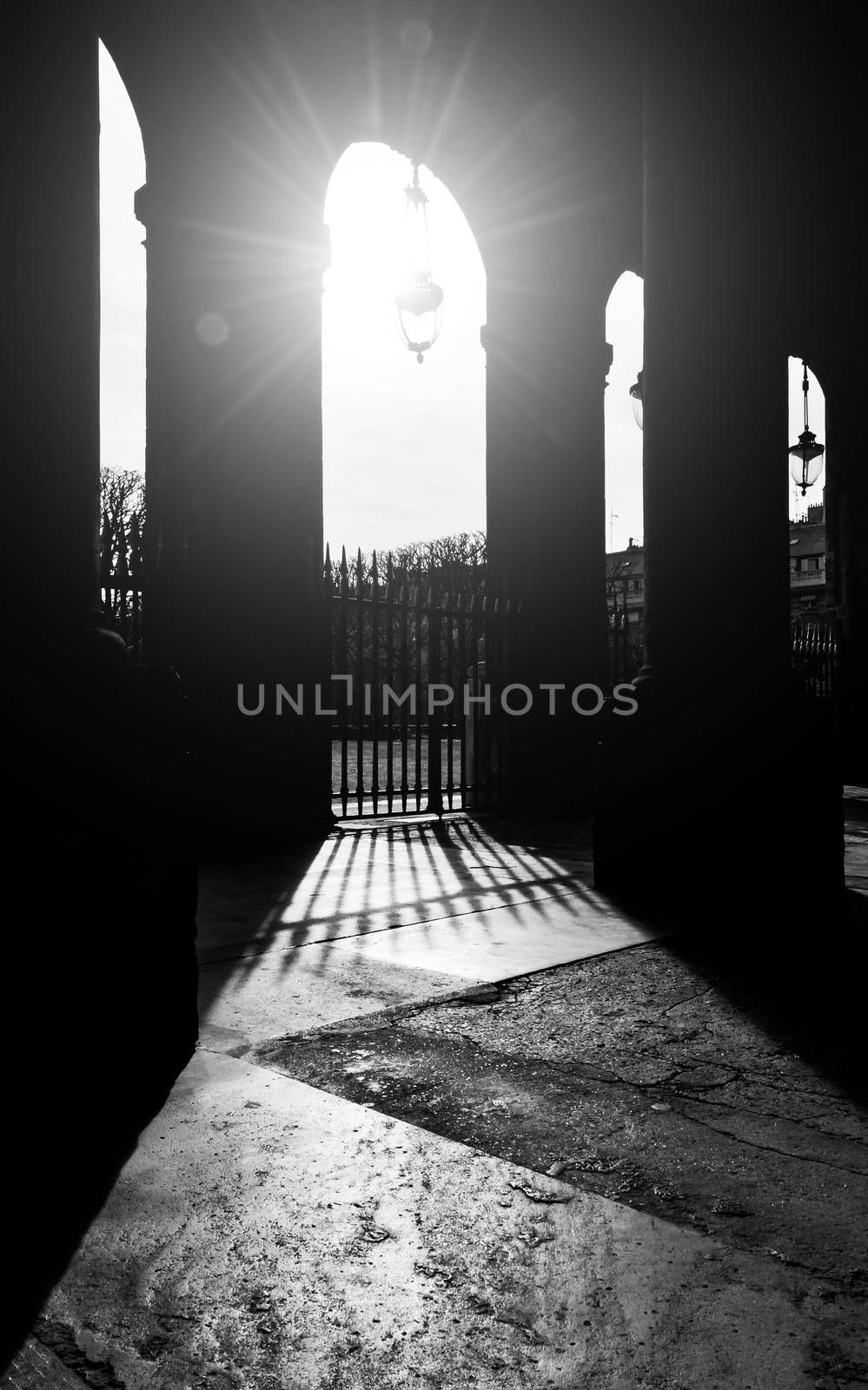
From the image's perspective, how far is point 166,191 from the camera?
26.1ft

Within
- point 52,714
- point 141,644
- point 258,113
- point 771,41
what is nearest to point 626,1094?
point 52,714

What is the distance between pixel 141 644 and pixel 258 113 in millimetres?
4740

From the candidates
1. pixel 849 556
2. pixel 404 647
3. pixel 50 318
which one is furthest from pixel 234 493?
pixel 849 556

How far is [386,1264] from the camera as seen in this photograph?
5.93ft

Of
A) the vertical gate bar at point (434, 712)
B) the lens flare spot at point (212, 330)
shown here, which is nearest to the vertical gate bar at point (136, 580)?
the lens flare spot at point (212, 330)

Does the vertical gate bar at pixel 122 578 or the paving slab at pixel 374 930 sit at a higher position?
the vertical gate bar at pixel 122 578

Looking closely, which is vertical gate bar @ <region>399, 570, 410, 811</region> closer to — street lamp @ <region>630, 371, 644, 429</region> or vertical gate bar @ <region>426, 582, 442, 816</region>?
vertical gate bar @ <region>426, 582, 442, 816</region>

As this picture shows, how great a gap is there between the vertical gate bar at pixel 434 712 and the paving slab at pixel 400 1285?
777 cm

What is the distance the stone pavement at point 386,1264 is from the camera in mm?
1540

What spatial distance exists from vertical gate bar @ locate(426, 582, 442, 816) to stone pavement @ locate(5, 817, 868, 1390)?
684cm

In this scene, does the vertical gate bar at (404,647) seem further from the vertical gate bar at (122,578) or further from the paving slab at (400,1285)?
the paving slab at (400,1285)

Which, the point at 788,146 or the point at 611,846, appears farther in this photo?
the point at 788,146

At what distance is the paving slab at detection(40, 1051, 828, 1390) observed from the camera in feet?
5.03

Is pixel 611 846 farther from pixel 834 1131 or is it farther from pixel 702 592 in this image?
pixel 834 1131
